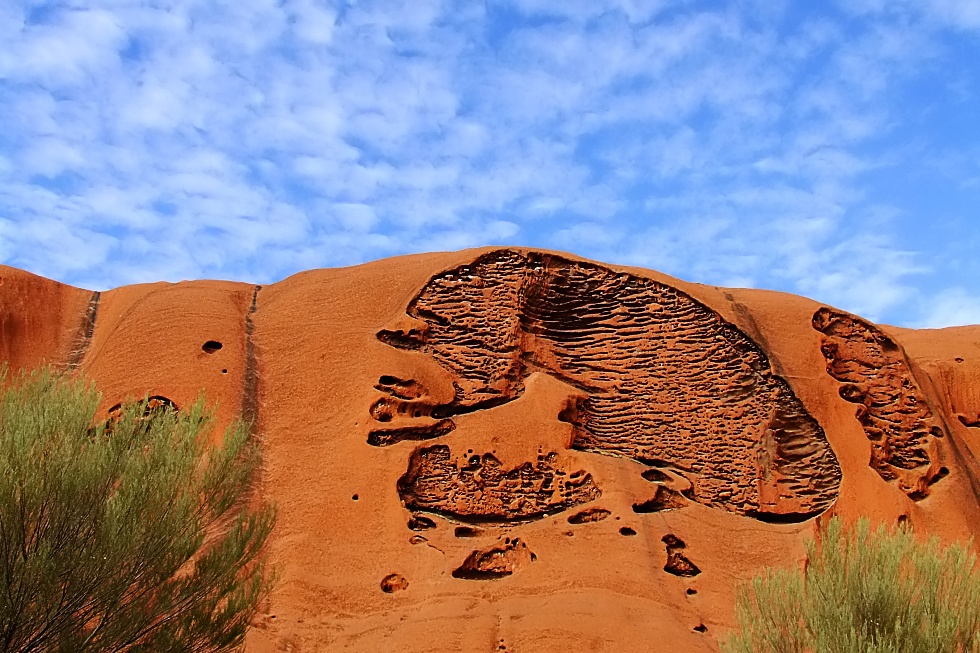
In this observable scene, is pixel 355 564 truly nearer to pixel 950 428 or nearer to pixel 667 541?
pixel 667 541

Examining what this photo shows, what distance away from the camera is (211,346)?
19.3 m

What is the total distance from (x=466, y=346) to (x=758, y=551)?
652 centimetres

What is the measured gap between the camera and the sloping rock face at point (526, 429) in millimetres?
15969

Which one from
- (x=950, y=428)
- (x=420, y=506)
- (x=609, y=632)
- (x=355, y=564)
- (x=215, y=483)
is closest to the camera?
(x=215, y=483)

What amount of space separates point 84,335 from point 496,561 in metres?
9.74

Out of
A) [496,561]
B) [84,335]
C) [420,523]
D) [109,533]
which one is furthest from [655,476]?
[84,335]

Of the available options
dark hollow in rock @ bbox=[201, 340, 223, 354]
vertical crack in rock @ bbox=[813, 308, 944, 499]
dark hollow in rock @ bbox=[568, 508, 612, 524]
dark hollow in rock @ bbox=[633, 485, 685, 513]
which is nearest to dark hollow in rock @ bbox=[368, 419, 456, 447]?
dark hollow in rock @ bbox=[568, 508, 612, 524]

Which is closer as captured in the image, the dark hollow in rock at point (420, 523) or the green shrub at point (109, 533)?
the green shrub at point (109, 533)

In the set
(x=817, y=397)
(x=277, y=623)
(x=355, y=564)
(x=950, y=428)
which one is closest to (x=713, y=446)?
(x=817, y=397)

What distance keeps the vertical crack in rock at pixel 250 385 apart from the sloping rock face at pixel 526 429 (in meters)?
0.04

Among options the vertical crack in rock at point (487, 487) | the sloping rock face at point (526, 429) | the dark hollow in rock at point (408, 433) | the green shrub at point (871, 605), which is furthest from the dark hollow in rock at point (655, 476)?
the green shrub at point (871, 605)

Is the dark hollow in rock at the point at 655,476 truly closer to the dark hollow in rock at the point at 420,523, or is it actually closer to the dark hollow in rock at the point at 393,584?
the dark hollow in rock at the point at 420,523

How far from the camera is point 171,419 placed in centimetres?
1235

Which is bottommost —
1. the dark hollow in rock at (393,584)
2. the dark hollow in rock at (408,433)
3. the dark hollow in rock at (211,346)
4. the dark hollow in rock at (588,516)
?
the dark hollow in rock at (393,584)
